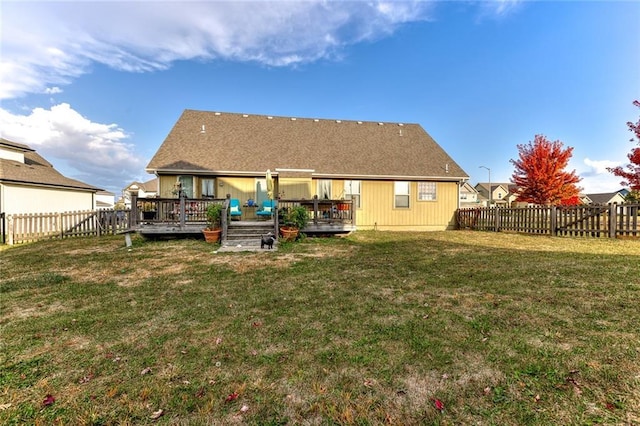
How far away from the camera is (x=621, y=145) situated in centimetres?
1511

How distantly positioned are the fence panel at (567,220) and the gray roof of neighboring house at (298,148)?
9.18ft

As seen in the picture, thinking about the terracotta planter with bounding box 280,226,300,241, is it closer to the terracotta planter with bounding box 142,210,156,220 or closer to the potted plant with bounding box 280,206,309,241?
the potted plant with bounding box 280,206,309,241

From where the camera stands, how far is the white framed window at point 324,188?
47.0 ft

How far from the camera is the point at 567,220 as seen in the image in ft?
38.4

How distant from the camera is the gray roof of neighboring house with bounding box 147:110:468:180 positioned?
44.0 ft

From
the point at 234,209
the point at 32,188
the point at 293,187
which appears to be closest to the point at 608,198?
the point at 293,187

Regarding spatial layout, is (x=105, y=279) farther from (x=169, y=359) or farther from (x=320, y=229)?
(x=320, y=229)

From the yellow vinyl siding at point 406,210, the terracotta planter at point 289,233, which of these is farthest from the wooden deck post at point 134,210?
the yellow vinyl siding at point 406,210

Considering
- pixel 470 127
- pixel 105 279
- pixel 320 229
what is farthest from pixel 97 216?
pixel 470 127

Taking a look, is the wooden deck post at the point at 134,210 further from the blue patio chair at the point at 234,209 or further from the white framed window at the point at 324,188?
the white framed window at the point at 324,188

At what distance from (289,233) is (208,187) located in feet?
19.3

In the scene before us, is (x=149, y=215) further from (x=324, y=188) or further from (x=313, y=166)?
(x=324, y=188)

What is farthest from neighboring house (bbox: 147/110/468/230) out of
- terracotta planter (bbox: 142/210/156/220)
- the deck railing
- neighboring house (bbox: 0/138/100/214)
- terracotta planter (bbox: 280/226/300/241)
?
neighboring house (bbox: 0/138/100/214)

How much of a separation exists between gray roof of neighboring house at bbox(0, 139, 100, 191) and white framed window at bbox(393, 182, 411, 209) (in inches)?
788
